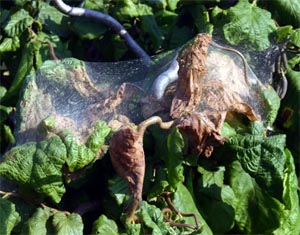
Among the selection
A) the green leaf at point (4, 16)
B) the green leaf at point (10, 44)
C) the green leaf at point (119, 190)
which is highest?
the green leaf at point (4, 16)

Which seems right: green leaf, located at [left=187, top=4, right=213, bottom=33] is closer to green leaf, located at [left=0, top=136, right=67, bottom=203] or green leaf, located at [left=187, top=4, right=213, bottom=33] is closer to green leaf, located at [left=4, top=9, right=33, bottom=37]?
green leaf, located at [left=4, top=9, right=33, bottom=37]

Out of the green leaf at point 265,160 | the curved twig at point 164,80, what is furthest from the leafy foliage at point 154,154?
the curved twig at point 164,80

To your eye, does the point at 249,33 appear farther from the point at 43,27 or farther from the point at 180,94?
the point at 43,27

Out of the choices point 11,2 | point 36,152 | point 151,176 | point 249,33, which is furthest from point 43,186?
point 11,2

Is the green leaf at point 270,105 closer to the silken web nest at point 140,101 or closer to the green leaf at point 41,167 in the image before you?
the silken web nest at point 140,101

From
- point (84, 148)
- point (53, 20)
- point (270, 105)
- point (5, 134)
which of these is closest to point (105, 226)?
point (84, 148)

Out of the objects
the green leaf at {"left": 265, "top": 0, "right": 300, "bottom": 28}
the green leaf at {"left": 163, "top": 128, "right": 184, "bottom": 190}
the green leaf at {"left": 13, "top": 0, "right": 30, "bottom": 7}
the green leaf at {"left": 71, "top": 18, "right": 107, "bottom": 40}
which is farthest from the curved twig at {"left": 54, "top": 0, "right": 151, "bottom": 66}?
the green leaf at {"left": 163, "top": 128, "right": 184, "bottom": 190}

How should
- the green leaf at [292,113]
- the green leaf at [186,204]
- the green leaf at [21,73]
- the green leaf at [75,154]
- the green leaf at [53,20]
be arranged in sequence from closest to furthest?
the green leaf at [75,154]
the green leaf at [186,204]
the green leaf at [292,113]
the green leaf at [21,73]
the green leaf at [53,20]
